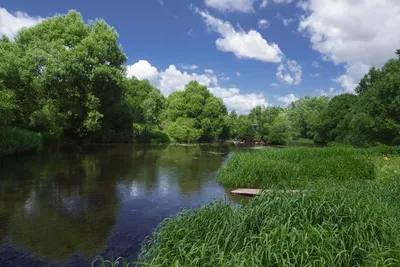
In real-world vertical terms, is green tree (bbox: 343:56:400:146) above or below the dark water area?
above

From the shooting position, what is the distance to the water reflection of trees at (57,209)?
9.09 m

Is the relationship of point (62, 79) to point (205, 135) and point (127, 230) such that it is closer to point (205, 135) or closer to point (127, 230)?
point (127, 230)

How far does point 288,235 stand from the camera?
5.54 metres

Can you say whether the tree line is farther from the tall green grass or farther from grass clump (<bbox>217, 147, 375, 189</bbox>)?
grass clump (<bbox>217, 147, 375, 189</bbox>)

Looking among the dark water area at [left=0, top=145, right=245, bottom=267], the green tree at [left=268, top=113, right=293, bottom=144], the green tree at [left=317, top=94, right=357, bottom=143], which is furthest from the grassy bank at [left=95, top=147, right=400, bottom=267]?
the green tree at [left=268, top=113, right=293, bottom=144]

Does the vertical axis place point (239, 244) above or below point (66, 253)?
above

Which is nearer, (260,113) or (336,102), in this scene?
(336,102)

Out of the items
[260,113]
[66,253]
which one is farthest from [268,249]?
[260,113]

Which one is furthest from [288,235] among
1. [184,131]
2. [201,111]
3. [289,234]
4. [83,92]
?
[201,111]

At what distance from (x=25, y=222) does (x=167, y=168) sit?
15.1 m

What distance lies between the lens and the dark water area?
8617mm

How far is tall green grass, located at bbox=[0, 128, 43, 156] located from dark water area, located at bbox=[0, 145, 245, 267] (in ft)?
13.2

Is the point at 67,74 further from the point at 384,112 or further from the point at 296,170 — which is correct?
the point at 384,112

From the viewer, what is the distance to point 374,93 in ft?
128
